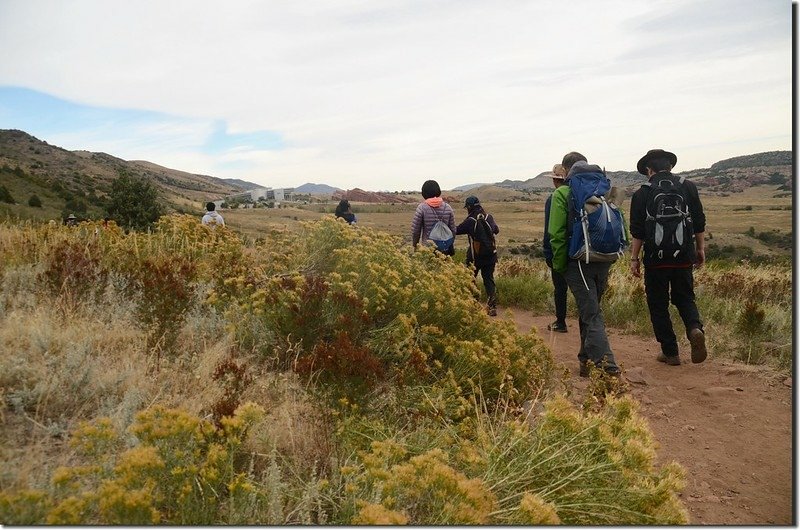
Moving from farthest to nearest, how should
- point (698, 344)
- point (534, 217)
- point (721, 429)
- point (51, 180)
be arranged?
point (534, 217) < point (51, 180) < point (698, 344) < point (721, 429)

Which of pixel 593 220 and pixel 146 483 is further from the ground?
pixel 593 220

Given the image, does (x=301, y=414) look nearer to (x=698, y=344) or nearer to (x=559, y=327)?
(x=698, y=344)

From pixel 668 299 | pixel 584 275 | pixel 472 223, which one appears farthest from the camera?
pixel 472 223

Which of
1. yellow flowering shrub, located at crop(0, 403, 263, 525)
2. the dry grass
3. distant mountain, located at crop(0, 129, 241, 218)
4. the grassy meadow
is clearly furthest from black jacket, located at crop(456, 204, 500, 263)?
the dry grass

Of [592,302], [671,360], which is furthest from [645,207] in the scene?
[671,360]

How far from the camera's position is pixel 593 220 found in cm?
447

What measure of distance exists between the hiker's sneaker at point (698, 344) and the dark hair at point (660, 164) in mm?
1559

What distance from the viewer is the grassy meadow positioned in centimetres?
190

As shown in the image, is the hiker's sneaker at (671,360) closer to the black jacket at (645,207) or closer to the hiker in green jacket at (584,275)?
the black jacket at (645,207)

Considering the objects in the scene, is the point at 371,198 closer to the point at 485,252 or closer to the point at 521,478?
the point at 485,252

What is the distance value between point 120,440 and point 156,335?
1219 millimetres

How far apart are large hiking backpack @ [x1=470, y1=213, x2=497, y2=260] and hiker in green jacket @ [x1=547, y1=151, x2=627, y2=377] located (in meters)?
2.86

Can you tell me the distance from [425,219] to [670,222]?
292 cm

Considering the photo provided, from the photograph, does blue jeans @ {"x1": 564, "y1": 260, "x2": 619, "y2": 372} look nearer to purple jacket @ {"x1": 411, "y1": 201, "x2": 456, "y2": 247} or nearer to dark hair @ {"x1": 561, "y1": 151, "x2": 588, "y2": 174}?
dark hair @ {"x1": 561, "y1": 151, "x2": 588, "y2": 174}
